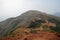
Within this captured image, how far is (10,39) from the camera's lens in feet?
225

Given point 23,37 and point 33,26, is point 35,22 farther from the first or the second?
point 23,37

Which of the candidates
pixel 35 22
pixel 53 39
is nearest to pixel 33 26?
pixel 35 22

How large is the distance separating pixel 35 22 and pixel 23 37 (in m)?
16.4

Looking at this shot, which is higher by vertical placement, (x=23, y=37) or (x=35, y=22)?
(x=35, y=22)

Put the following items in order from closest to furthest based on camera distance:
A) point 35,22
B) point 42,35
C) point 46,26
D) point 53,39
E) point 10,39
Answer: point 53,39 → point 42,35 → point 10,39 → point 46,26 → point 35,22

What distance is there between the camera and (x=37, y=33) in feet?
221

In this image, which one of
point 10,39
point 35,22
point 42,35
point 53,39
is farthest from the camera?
point 35,22

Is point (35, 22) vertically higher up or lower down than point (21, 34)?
higher up

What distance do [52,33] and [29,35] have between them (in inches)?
380

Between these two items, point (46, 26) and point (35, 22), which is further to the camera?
point (35, 22)

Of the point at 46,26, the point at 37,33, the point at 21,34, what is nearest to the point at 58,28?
the point at 46,26

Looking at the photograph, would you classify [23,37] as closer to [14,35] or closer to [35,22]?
[14,35]

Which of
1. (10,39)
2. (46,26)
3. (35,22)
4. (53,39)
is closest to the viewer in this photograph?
(53,39)

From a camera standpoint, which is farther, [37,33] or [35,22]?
[35,22]
